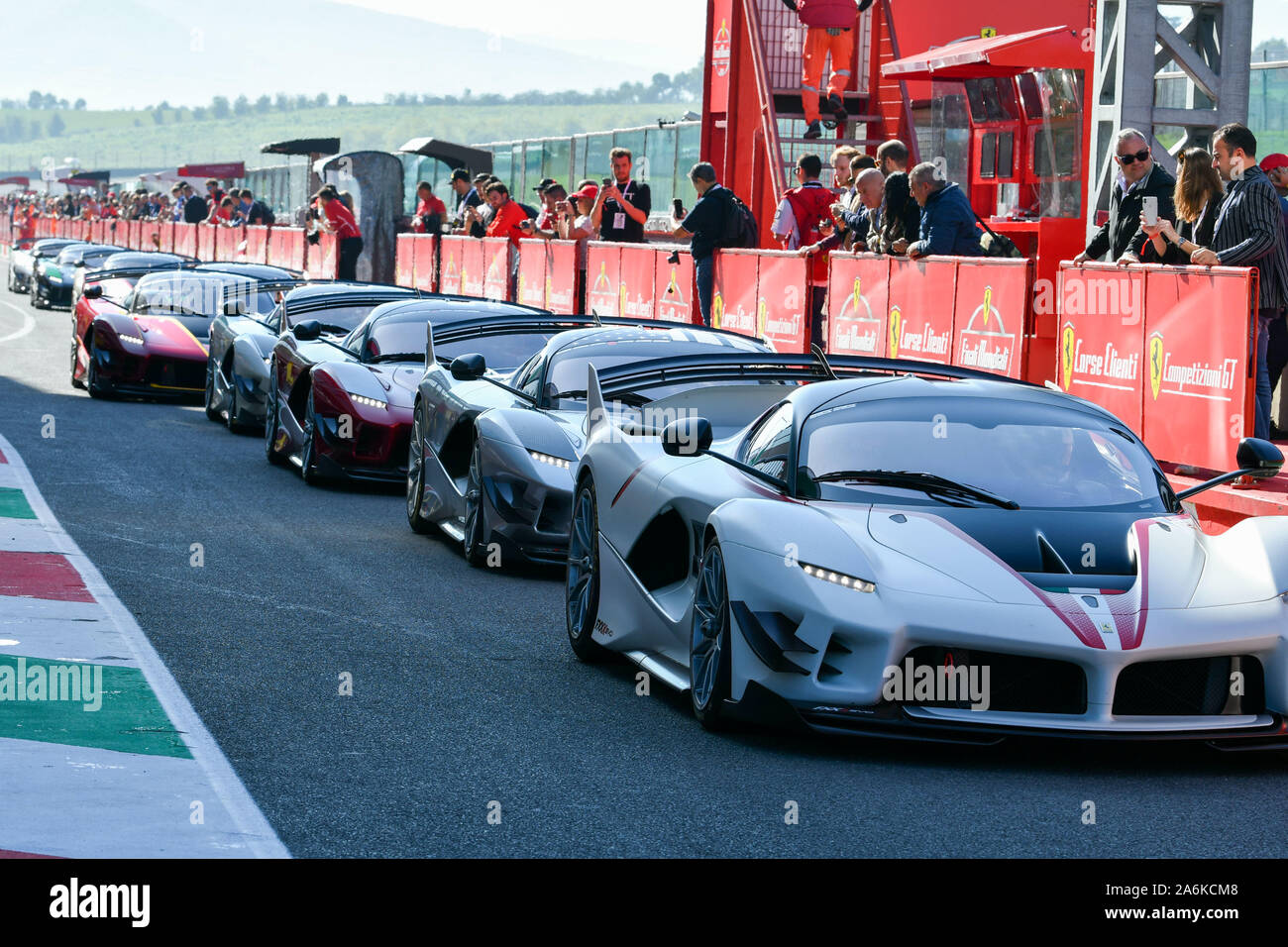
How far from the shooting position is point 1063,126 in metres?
20.7

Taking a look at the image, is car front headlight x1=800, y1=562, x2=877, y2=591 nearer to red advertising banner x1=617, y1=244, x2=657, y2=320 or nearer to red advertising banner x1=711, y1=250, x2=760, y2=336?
red advertising banner x1=711, y1=250, x2=760, y2=336

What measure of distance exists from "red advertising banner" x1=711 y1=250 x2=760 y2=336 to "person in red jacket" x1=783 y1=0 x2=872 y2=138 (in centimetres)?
Result: 577

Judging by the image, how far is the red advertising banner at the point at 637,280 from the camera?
20.0 metres

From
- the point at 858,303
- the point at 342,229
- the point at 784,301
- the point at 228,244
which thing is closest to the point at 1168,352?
the point at 858,303

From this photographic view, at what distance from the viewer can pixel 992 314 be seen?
13.1m

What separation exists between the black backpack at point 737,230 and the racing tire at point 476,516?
8.35 meters

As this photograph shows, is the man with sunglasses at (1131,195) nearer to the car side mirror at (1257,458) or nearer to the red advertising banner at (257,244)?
the car side mirror at (1257,458)

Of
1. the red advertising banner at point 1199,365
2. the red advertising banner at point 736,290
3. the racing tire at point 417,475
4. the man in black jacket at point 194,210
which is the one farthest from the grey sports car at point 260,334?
the man in black jacket at point 194,210

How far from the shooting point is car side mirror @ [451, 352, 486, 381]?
35.3ft

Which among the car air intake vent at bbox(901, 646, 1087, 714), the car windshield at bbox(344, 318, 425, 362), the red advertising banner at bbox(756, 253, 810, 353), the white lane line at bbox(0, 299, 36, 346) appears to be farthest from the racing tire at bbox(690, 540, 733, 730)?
the white lane line at bbox(0, 299, 36, 346)

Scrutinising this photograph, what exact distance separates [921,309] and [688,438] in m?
7.37

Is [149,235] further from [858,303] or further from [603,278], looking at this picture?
[858,303]

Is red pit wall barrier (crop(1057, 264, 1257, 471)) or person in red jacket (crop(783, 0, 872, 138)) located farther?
person in red jacket (crop(783, 0, 872, 138))
